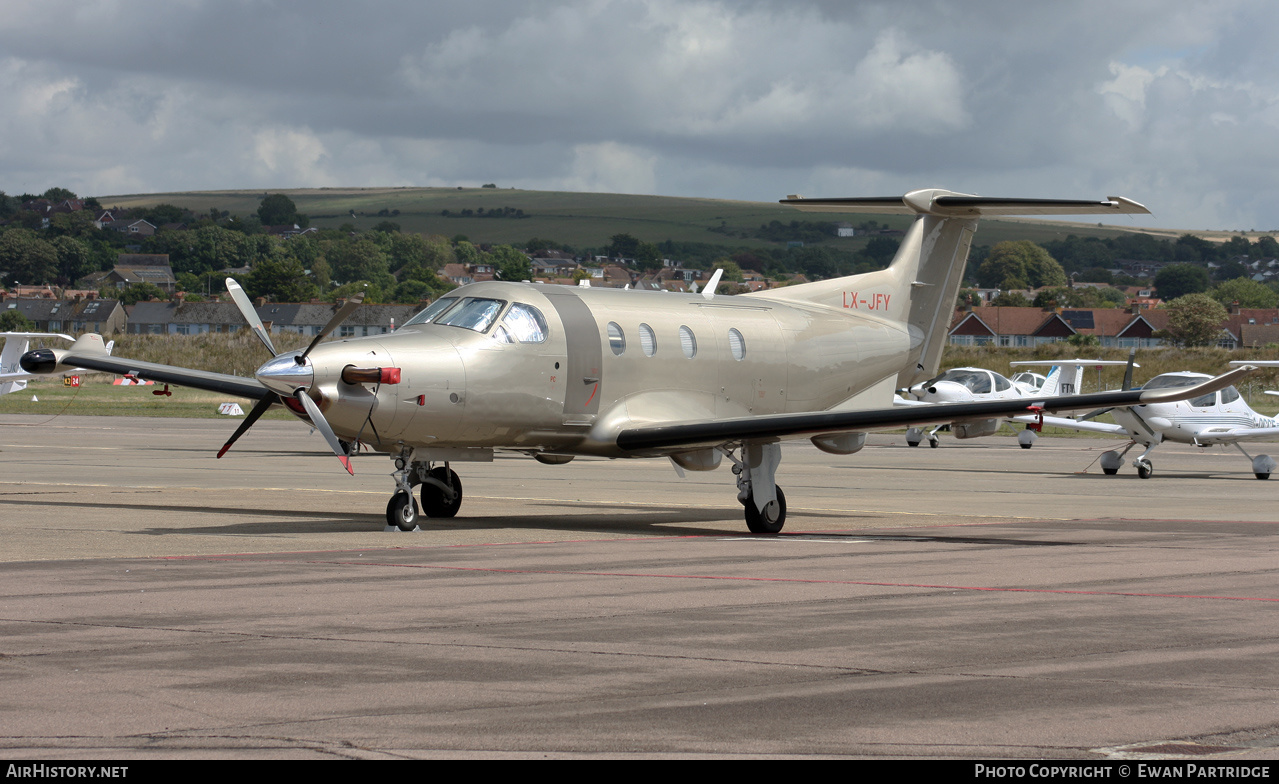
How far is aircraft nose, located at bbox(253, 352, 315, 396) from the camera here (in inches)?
596

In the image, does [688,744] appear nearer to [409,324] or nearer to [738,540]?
[738,540]

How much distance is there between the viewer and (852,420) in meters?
16.8

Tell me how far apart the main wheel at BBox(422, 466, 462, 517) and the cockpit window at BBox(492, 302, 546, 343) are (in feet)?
9.14

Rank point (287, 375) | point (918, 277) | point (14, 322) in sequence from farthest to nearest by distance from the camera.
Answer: point (14, 322), point (918, 277), point (287, 375)

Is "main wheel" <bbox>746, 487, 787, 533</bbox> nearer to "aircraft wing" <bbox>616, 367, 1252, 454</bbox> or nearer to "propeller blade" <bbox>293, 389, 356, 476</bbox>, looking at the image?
"aircraft wing" <bbox>616, 367, 1252, 454</bbox>

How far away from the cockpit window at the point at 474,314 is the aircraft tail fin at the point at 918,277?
533 centimetres

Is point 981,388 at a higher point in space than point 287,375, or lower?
lower

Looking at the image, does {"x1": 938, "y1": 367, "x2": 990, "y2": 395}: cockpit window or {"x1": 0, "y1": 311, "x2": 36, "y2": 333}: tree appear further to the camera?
{"x1": 0, "y1": 311, "x2": 36, "y2": 333}: tree

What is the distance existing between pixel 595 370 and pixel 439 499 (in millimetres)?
3085

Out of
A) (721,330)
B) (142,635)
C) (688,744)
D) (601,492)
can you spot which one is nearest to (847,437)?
(721,330)

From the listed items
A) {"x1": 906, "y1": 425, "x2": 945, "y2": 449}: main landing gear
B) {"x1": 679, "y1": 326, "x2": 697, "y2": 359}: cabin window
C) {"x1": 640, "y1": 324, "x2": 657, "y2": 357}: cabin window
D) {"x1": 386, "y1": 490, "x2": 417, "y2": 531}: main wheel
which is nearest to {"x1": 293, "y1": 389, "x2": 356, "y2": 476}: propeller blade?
{"x1": 386, "y1": 490, "x2": 417, "y2": 531}: main wheel

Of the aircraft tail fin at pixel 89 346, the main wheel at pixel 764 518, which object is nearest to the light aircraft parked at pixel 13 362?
the aircraft tail fin at pixel 89 346

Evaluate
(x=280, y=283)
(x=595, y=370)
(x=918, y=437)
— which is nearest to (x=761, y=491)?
(x=595, y=370)

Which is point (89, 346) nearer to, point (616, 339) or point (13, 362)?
point (616, 339)
